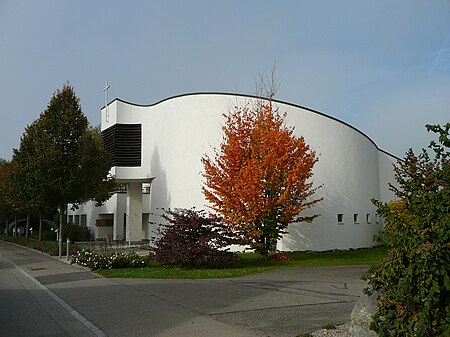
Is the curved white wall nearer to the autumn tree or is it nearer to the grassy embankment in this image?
the grassy embankment

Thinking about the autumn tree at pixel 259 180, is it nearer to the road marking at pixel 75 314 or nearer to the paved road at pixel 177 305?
the paved road at pixel 177 305

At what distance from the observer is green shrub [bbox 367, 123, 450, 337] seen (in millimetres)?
5004

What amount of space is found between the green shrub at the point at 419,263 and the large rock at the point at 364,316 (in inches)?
33.7

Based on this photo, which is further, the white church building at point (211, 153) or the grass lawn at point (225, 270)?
the white church building at point (211, 153)

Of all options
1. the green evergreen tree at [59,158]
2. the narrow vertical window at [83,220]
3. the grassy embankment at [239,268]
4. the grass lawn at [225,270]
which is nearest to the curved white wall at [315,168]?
the grassy embankment at [239,268]

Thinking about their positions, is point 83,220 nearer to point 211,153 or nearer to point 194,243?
point 211,153

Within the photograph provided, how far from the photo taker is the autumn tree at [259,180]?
22.0 metres

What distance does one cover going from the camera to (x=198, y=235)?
2027cm

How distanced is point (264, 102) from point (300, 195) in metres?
7.21

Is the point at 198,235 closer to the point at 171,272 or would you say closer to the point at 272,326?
the point at 171,272

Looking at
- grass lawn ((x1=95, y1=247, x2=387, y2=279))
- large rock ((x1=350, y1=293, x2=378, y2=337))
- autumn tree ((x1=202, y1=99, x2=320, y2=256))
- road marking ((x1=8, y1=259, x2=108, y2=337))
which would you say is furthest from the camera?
autumn tree ((x1=202, y1=99, x2=320, y2=256))

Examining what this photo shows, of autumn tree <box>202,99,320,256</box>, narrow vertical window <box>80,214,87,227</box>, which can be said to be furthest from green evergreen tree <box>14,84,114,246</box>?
narrow vertical window <box>80,214,87,227</box>

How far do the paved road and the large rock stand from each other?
1490mm

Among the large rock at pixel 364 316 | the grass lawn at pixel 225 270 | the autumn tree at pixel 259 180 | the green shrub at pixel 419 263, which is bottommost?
the grass lawn at pixel 225 270
